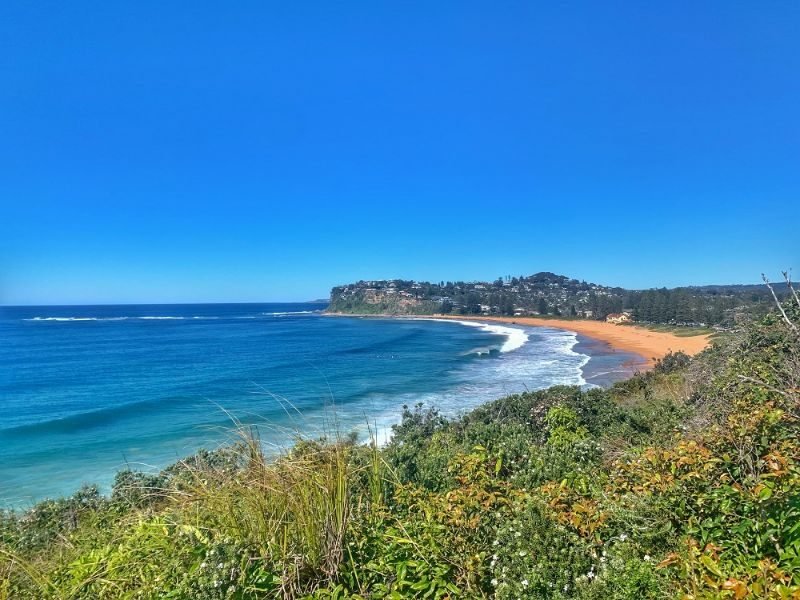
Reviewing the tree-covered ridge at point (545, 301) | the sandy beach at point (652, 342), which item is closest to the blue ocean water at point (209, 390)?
the sandy beach at point (652, 342)

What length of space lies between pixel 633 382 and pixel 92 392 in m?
27.4

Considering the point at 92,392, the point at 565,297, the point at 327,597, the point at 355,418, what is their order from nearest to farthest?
the point at 327,597
the point at 355,418
the point at 92,392
the point at 565,297

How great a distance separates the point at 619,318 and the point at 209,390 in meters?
81.9

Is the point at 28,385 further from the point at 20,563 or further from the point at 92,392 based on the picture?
the point at 20,563

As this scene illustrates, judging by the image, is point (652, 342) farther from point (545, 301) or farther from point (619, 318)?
point (545, 301)

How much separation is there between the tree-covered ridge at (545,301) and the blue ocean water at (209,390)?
30.5 m

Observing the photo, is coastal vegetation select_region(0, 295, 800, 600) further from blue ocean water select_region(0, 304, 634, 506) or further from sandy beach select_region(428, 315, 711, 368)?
sandy beach select_region(428, 315, 711, 368)

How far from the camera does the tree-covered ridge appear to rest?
69812 mm

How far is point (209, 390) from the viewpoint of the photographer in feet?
81.7

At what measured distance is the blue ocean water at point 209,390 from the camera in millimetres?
13898

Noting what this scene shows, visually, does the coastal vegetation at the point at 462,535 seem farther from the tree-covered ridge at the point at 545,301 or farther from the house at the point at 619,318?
the house at the point at 619,318

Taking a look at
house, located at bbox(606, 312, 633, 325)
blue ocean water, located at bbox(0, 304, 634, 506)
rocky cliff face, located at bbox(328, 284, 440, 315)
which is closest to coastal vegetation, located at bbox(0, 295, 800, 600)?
blue ocean water, located at bbox(0, 304, 634, 506)

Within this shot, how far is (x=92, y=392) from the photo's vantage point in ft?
83.5

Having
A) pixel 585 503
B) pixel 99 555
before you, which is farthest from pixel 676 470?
pixel 99 555
